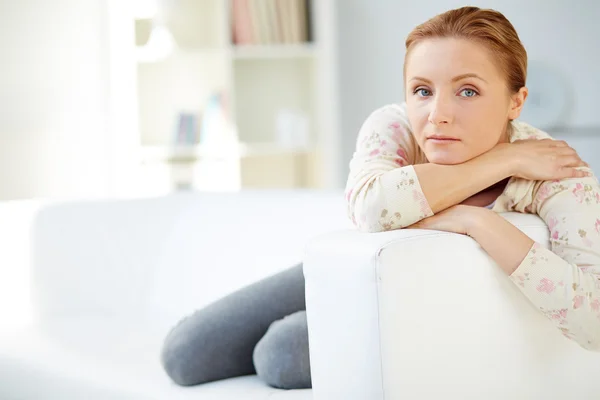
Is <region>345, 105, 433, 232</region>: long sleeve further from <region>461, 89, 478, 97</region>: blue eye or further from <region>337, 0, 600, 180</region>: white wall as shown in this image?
<region>337, 0, 600, 180</region>: white wall

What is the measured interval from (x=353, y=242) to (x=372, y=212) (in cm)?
12

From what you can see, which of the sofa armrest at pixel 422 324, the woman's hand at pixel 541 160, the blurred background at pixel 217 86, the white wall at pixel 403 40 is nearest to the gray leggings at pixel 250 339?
the sofa armrest at pixel 422 324

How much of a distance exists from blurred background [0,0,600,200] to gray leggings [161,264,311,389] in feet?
7.58

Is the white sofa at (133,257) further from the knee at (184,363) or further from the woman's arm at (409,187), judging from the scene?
the woman's arm at (409,187)

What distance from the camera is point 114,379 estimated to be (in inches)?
57.9

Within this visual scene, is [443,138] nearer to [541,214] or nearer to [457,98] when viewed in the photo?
[457,98]

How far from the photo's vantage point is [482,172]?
3.82ft

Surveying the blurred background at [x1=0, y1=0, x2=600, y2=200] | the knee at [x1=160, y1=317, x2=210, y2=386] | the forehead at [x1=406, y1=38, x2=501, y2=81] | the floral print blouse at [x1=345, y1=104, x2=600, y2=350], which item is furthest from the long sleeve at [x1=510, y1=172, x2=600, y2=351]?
the blurred background at [x1=0, y1=0, x2=600, y2=200]

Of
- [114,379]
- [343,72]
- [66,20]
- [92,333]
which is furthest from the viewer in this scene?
[343,72]

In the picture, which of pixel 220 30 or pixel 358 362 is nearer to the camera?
pixel 358 362

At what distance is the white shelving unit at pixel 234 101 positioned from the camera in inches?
153

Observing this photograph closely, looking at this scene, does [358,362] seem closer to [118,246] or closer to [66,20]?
[118,246]

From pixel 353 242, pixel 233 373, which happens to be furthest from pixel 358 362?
pixel 233 373

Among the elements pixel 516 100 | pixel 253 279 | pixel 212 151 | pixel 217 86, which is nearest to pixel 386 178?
pixel 516 100
